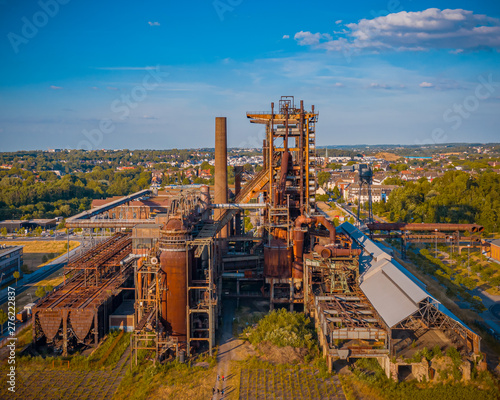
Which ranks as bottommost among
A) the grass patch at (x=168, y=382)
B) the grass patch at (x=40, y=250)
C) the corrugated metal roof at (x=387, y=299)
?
the grass patch at (x=168, y=382)

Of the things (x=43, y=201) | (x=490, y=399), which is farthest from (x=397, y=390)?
(x=43, y=201)

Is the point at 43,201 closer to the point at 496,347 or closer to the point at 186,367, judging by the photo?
the point at 186,367

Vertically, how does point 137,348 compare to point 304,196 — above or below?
below

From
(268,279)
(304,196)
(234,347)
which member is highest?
(304,196)

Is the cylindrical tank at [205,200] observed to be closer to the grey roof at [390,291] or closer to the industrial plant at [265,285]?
the industrial plant at [265,285]

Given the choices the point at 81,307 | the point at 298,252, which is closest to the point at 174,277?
the point at 81,307

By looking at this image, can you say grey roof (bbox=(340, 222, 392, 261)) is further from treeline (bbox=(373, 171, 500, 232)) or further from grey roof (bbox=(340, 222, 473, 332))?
treeline (bbox=(373, 171, 500, 232))

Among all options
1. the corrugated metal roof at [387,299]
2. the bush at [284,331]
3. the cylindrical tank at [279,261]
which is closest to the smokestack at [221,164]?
the cylindrical tank at [279,261]

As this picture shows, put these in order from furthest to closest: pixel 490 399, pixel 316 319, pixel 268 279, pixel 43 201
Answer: pixel 43 201 → pixel 268 279 → pixel 316 319 → pixel 490 399
